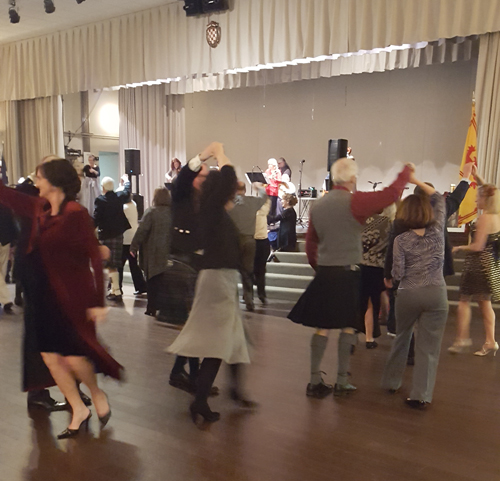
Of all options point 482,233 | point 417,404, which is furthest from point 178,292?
point 482,233

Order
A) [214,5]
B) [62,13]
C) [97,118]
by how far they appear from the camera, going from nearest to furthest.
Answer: [214,5] → [62,13] → [97,118]

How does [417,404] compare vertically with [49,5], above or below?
below

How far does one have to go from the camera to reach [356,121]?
1054 cm

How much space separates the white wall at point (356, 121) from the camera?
9453 mm

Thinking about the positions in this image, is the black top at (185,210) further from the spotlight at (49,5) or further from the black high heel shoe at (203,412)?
the spotlight at (49,5)

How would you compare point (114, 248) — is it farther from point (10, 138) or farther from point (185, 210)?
point (10, 138)

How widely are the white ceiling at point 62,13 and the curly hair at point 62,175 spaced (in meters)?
7.48

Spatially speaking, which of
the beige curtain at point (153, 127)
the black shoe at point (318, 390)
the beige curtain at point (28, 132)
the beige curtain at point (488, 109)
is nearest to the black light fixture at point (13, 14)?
the beige curtain at point (28, 132)

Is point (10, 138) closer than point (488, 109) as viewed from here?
No

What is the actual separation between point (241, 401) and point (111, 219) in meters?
3.39

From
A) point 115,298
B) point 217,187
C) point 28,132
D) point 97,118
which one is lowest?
point 115,298

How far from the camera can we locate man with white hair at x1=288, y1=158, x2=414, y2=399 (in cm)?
296

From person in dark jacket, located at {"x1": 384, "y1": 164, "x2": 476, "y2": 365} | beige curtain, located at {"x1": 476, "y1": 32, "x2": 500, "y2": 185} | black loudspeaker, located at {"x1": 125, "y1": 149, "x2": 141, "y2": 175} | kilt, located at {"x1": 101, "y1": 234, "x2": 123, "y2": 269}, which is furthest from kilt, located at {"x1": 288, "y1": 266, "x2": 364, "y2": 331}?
black loudspeaker, located at {"x1": 125, "y1": 149, "x2": 141, "y2": 175}

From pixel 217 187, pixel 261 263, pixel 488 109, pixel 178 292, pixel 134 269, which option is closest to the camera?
pixel 217 187
